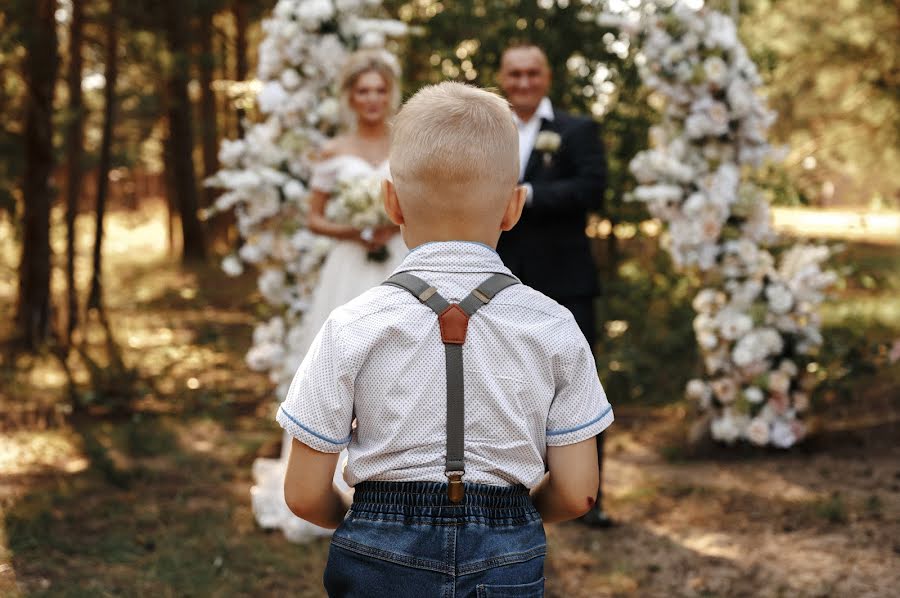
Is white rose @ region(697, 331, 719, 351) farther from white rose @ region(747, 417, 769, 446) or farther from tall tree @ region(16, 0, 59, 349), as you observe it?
tall tree @ region(16, 0, 59, 349)

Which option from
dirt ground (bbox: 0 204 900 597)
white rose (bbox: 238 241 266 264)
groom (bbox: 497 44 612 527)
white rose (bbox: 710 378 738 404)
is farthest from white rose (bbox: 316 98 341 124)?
white rose (bbox: 710 378 738 404)

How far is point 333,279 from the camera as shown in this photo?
17.2 feet

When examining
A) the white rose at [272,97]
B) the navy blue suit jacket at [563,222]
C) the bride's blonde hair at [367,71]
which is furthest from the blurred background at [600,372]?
the bride's blonde hair at [367,71]

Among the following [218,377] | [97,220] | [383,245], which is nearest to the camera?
[383,245]

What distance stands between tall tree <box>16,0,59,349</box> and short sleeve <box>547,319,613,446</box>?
27.1 feet

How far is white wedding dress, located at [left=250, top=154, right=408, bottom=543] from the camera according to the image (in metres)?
5.02

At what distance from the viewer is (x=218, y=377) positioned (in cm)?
942

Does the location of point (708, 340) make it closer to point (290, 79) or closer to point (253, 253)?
point (253, 253)

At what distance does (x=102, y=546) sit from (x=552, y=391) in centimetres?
349

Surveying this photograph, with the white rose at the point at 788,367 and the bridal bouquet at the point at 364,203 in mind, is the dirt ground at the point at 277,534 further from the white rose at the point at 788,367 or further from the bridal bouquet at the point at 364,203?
the bridal bouquet at the point at 364,203

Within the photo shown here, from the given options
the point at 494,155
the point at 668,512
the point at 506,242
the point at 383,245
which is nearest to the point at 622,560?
the point at 668,512

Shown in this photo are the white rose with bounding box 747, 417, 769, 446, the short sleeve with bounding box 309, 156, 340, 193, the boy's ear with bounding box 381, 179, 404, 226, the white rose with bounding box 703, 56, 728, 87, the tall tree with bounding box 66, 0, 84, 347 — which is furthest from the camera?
the tall tree with bounding box 66, 0, 84, 347

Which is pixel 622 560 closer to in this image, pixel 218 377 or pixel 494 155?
pixel 494 155

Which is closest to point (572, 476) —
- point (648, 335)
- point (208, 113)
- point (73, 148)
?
point (648, 335)
